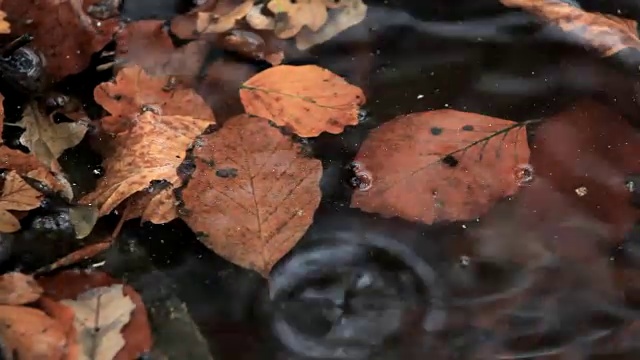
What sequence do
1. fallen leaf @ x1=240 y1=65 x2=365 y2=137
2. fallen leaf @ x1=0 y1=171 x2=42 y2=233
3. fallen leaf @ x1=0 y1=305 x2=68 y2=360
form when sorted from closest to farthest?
fallen leaf @ x1=0 y1=305 x2=68 y2=360 → fallen leaf @ x1=0 y1=171 x2=42 y2=233 → fallen leaf @ x1=240 y1=65 x2=365 y2=137

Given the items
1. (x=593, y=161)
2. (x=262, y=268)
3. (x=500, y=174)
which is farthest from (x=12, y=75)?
(x=593, y=161)

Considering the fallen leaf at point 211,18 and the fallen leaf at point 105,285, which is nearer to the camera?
the fallen leaf at point 105,285

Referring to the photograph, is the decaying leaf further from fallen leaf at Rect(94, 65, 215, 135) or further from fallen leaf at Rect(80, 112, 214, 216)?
fallen leaf at Rect(94, 65, 215, 135)

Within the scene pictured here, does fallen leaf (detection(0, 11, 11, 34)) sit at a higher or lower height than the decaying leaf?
higher

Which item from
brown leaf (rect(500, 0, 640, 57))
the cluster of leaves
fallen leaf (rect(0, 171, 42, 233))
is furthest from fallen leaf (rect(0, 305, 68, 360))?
brown leaf (rect(500, 0, 640, 57))

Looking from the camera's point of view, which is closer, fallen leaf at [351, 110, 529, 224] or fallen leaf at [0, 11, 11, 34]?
fallen leaf at [351, 110, 529, 224]

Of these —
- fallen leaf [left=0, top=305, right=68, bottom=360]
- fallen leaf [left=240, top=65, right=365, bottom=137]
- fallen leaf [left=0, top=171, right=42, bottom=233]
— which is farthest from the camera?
fallen leaf [left=240, top=65, right=365, bottom=137]

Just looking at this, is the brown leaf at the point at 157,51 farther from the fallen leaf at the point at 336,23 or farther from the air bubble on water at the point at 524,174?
the air bubble on water at the point at 524,174

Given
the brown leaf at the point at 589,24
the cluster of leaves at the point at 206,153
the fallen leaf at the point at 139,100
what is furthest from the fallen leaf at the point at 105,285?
the brown leaf at the point at 589,24
